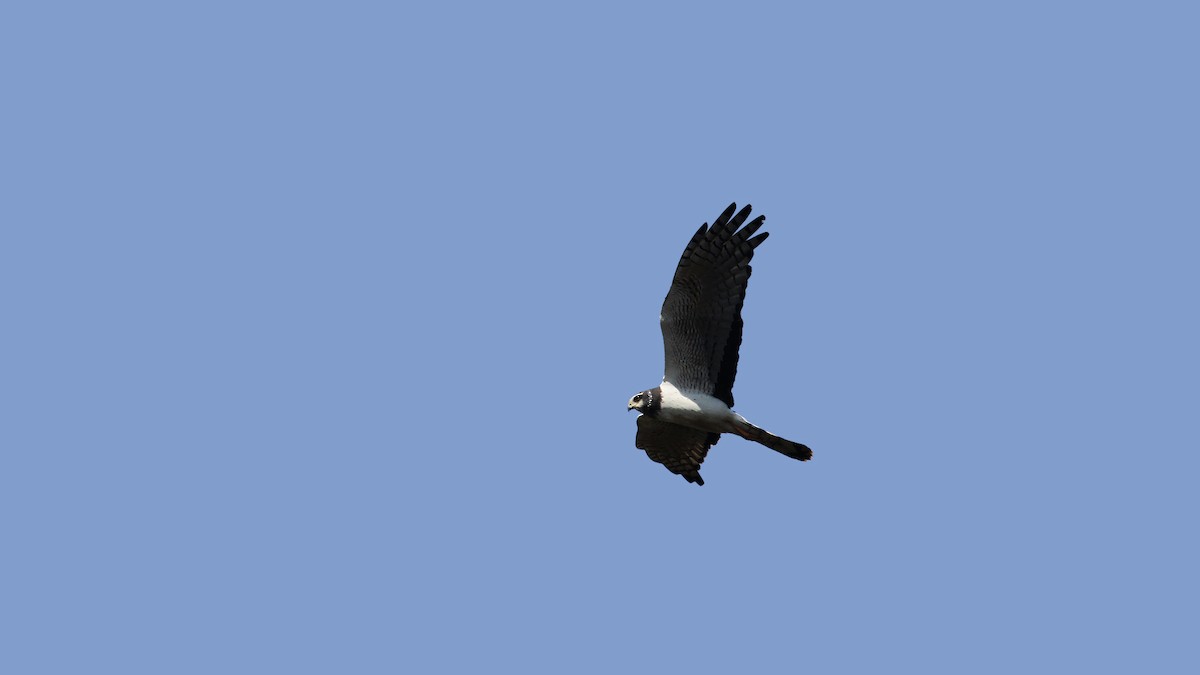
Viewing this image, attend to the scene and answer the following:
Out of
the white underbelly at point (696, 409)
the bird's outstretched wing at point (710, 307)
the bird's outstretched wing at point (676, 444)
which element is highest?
the bird's outstretched wing at point (710, 307)

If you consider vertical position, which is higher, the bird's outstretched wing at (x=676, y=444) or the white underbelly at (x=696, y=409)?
the bird's outstretched wing at (x=676, y=444)

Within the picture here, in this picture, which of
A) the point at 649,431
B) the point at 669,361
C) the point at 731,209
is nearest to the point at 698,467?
the point at 649,431

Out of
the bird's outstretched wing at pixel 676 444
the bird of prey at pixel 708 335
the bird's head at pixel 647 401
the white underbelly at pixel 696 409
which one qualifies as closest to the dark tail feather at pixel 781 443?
the bird of prey at pixel 708 335

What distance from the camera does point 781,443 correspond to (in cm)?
1894

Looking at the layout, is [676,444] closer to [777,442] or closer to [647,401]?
[647,401]

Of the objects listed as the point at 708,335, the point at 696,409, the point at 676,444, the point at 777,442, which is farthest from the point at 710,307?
the point at 676,444

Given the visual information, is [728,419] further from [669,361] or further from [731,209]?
[731,209]

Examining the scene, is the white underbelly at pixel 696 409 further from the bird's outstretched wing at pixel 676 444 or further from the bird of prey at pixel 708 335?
the bird's outstretched wing at pixel 676 444

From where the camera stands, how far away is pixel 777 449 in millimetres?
19031

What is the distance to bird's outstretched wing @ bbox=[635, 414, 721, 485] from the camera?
66.5ft

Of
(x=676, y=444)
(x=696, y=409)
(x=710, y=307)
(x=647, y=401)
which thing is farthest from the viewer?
(x=676, y=444)

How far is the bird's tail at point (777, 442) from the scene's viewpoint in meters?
18.9

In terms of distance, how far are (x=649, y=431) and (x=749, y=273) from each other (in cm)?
280

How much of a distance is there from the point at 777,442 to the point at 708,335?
148 cm
